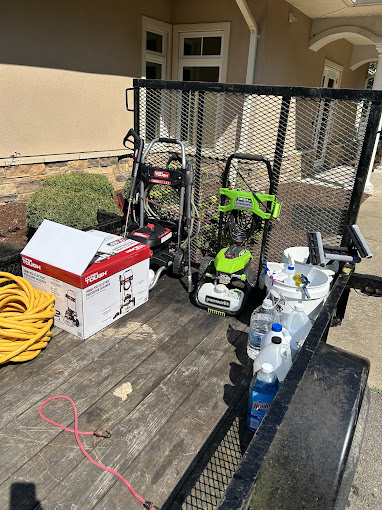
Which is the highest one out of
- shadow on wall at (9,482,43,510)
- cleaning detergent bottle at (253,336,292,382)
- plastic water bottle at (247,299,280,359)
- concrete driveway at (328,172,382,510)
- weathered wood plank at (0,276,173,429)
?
cleaning detergent bottle at (253,336,292,382)

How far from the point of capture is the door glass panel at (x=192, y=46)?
762 centimetres

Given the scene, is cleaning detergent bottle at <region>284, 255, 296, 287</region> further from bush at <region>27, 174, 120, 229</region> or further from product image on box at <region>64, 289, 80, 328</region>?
bush at <region>27, 174, 120, 229</region>

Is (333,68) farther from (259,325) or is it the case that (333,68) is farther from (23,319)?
(23,319)

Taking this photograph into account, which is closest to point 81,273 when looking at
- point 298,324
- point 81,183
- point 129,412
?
point 129,412

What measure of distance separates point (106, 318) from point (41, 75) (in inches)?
172

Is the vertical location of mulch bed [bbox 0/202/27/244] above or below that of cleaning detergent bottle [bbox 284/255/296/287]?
below

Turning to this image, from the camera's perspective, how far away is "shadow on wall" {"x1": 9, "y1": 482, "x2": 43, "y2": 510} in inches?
58.4

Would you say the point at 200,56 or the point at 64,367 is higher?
the point at 200,56

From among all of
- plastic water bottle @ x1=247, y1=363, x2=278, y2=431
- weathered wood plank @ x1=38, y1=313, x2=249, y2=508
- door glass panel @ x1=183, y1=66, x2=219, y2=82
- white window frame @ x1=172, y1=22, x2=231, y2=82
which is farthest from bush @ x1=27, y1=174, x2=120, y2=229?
door glass panel @ x1=183, y1=66, x2=219, y2=82

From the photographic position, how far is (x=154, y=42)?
24.2 feet

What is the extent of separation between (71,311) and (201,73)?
22.5ft

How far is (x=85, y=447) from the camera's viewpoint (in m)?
1.76

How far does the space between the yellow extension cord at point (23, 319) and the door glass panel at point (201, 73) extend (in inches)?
261

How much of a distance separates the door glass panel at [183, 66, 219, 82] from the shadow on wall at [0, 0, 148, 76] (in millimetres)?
1422
